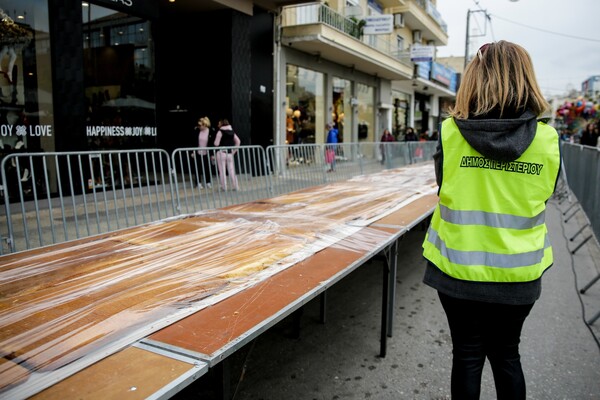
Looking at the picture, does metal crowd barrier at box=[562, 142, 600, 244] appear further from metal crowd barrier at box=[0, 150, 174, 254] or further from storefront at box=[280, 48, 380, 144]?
storefront at box=[280, 48, 380, 144]

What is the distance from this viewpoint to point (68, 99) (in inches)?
323

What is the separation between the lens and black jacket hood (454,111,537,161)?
1.92m

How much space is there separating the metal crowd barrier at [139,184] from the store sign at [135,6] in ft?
10.1

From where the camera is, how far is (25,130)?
7.68m

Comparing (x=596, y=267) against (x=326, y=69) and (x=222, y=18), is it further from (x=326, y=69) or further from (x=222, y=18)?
(x=326, y=69)

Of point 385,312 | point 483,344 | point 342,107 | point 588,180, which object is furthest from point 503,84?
point 342,107

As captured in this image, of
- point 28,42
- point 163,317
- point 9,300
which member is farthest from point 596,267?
point 28,42

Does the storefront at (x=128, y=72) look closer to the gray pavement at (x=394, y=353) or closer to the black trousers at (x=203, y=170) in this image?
the black trousers at (x=203, y=170)

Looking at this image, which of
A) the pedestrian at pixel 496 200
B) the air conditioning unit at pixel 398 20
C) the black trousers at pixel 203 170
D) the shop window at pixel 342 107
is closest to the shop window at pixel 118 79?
the black trousers at pixel 203 170

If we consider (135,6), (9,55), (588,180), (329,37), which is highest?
(329,37)

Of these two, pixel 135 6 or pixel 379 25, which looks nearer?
pixel 135 6

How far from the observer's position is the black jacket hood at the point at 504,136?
1.92 m

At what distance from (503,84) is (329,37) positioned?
14149mm

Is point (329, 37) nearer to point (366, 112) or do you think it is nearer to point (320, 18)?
point (320, 18)
